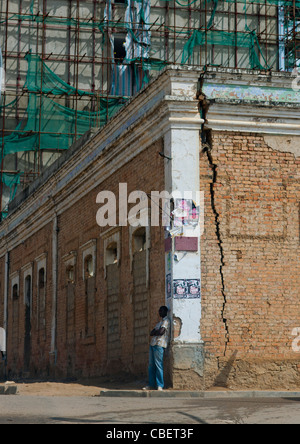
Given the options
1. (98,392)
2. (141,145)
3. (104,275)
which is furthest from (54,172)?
(98,392)

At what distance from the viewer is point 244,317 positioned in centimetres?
1625

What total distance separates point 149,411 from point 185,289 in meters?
4.59

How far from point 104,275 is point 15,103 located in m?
18.8

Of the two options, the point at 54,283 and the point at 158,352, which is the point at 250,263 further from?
the point at 54,283

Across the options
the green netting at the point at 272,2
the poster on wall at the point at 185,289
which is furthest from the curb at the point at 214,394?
the green netting at the point at 272,2

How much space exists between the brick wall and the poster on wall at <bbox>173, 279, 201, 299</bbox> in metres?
0.18

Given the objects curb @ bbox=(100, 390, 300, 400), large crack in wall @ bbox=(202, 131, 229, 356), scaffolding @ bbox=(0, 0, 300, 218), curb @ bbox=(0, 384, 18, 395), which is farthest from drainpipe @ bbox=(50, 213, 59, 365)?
scaffolding @ bbox=(0, 0, 300, 218)

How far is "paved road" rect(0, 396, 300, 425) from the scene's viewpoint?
33.6 feet

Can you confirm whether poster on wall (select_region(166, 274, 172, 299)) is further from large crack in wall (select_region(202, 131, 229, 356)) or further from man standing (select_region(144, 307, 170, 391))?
large crack in wall (select_region(202, 131, 229, 356))

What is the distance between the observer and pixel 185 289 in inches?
626

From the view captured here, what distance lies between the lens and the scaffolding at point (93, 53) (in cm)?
3697

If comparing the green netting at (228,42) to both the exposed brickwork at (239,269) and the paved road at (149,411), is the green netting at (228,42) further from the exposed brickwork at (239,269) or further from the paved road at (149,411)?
the paved road at (149,411)

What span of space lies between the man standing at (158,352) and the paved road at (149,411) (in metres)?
1.46

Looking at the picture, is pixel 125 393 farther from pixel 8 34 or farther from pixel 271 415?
pixel 8 34
